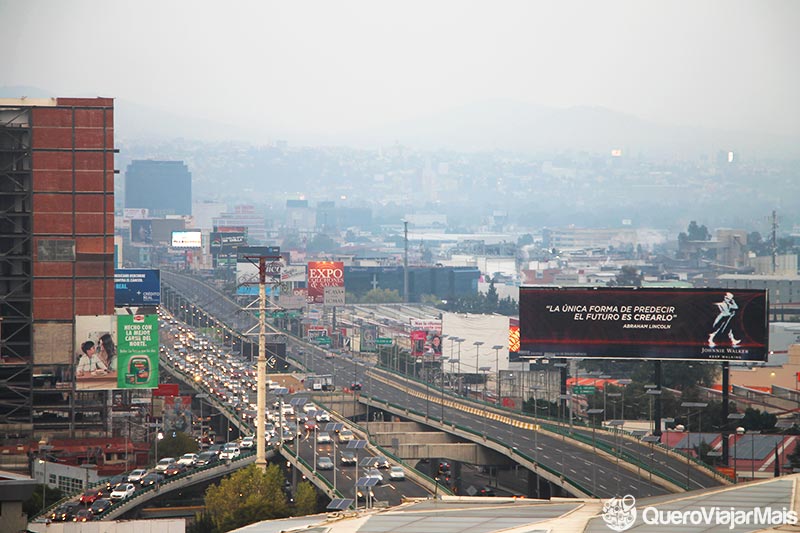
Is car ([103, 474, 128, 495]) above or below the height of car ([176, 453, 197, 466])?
below

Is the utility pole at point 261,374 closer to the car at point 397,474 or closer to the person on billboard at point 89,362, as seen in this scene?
the car at point 397,474

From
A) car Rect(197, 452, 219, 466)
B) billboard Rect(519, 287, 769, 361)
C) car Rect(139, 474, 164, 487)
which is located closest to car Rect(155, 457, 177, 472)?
car Rect(197, 452, 219, 466)

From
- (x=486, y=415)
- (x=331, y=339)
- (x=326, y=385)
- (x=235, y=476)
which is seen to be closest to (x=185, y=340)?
(x=331, y=339)

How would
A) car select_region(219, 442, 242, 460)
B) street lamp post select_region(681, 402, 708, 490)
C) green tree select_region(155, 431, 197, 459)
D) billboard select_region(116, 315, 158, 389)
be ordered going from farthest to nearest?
green tree select_region(155, 431, 197, 459) → billboard select_region(116, 315, 158, 389) → car select_region(219, 442, 242, 460) → street lamp post select_region(681, 402, 708, 490)

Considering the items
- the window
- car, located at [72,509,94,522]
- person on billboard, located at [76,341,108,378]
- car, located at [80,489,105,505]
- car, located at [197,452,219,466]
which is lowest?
car, located at [197,452,219,466]

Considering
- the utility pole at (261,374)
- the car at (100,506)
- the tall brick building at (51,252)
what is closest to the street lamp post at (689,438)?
the utility pole at (261,374)

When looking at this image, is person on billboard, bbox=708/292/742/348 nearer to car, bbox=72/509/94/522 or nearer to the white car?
the white car

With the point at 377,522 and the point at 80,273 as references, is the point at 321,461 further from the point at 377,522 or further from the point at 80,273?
the point at 377,522

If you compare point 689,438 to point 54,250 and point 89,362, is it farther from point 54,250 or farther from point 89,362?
point 54,250

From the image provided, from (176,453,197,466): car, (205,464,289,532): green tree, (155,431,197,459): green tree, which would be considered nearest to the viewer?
(205,464,289,532): green tree

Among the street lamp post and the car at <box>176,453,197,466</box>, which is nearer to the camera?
the street lamp post
